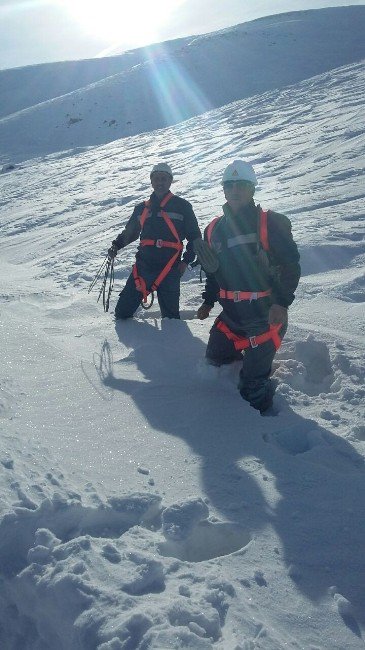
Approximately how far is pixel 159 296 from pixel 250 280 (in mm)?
1905

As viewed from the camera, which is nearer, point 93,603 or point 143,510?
point 93,603

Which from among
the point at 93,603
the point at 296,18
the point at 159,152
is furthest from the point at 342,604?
the point at 296,18

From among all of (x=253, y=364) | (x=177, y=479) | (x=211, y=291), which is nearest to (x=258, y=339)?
(x=253, y=364)

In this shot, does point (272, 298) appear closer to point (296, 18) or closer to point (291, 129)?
point (291, 129)

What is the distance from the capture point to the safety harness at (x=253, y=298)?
4.30 m

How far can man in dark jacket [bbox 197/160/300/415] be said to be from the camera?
14.0ft

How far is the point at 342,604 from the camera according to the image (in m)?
2.47

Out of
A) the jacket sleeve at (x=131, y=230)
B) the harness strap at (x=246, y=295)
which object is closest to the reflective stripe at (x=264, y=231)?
the harness strap at (x=246, y=295)

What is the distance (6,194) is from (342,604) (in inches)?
648

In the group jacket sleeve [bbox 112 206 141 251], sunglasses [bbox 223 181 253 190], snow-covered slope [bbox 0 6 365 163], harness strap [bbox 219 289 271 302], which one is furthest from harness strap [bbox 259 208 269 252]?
snow-covered slope [bbox 0 6 365 163]

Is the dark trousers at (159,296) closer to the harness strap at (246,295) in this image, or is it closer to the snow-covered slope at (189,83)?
the harness strap at (246,295)

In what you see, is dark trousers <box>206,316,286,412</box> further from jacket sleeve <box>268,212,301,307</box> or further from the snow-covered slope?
the snow-covered slope

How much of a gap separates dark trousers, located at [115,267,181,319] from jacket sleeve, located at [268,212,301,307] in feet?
6.75

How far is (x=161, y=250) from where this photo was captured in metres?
6.21
